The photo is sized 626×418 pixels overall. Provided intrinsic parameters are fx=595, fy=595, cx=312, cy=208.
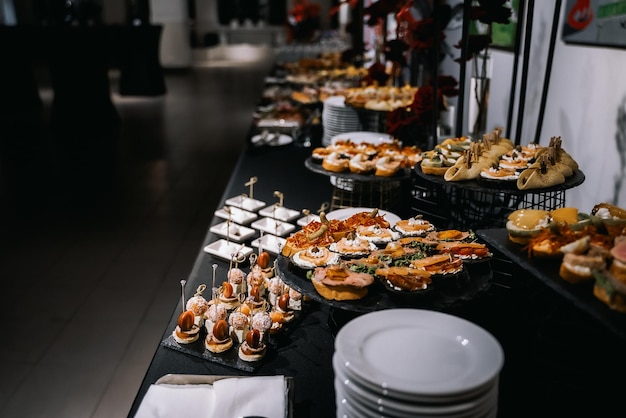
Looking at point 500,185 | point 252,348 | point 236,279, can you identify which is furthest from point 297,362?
point 500,185

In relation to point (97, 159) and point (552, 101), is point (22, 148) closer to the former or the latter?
point (97, 159)

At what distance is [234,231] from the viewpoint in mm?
1941

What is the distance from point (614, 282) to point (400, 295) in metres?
0.39

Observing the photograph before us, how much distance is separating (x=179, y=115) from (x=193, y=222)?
4574 millimetres

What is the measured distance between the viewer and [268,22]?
1752 centimetres

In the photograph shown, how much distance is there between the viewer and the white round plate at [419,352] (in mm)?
868

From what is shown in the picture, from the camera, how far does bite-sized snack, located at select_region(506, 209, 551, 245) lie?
3.90ft

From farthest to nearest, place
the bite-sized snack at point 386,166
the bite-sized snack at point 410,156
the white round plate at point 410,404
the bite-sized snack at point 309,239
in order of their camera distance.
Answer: the bite-sized snack at point 410,156, the bite-sized snack at point 386,166, the bite-sized snack at point 309,239, the white round plate at point 410,404

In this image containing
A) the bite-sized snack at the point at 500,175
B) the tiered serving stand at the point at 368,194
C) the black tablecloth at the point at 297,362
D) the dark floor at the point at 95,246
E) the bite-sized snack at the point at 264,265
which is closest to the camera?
the black tablecloth at the point at 297,362

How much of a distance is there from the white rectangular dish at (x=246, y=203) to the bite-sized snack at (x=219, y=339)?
871mm

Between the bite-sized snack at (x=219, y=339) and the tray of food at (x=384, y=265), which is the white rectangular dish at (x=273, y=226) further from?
the bite-sized snack at (x=219, y=339)

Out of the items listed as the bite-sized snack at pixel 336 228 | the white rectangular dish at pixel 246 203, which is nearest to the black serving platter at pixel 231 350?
the bite-sized snack at pixel 336 228

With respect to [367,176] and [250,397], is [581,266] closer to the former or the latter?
[250,397]

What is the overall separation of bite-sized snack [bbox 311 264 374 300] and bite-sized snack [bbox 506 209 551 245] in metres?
0.30
